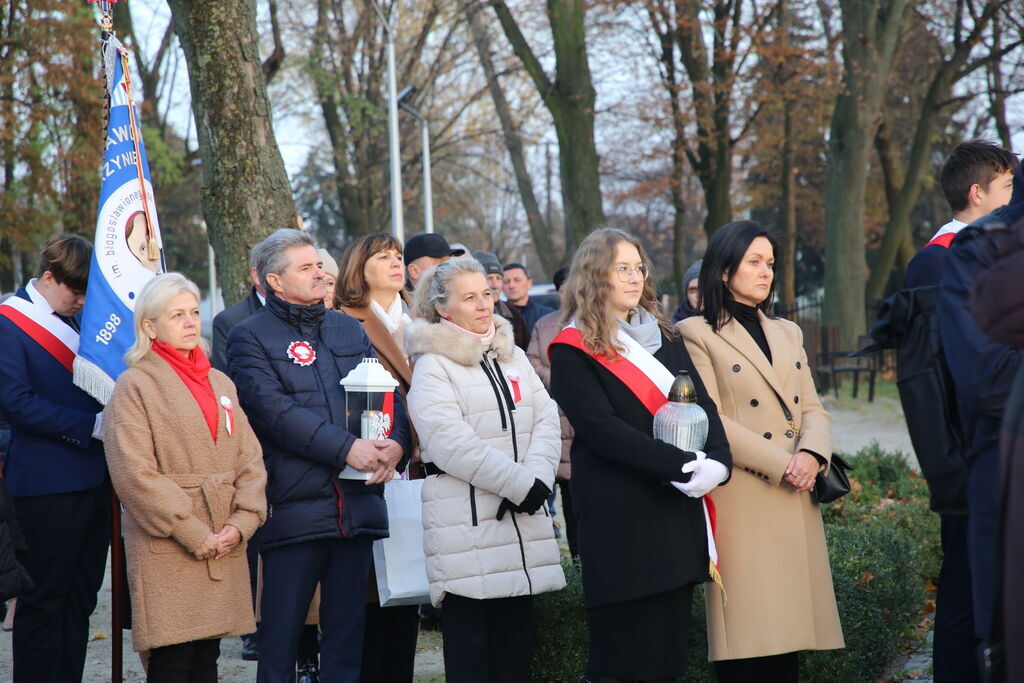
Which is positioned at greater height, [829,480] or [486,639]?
[829,480]

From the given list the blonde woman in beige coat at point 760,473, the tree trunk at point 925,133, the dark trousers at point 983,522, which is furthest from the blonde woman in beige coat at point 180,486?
the tree trunk at point 925,133

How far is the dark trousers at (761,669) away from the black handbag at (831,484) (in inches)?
25.7

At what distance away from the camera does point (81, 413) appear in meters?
5.07

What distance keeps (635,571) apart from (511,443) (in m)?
0.78

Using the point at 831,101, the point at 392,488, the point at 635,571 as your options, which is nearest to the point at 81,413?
the point at 392,488

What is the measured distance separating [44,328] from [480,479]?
2.25 meters

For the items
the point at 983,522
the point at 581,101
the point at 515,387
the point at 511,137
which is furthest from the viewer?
the point at 511,137

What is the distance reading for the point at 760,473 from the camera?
14.7 feet

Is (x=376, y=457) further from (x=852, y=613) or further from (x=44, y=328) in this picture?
(x=852, y=613)

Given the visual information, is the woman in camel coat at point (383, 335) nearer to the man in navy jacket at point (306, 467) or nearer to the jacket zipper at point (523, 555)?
the man in navy jacket at point (306, 467)

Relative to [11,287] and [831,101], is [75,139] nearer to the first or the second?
[11,287]

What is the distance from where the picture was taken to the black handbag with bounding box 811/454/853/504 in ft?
14.9

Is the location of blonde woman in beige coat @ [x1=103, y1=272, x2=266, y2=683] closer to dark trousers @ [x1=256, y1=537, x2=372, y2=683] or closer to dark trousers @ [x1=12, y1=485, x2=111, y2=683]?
dark trousers @ [x1=256, y1=537, x2=372, y2=683]

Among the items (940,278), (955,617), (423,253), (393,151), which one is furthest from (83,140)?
(955,617)
